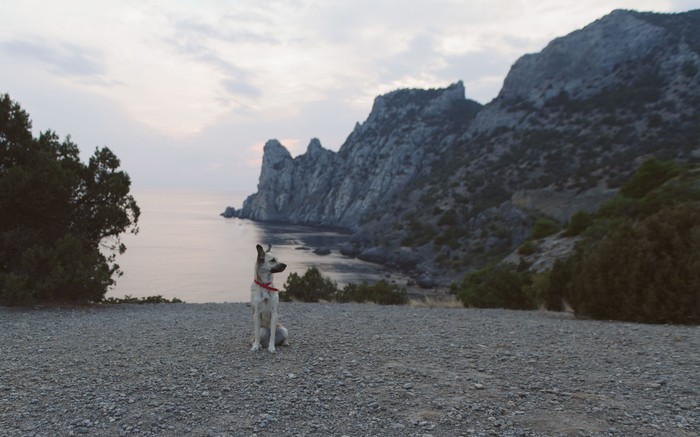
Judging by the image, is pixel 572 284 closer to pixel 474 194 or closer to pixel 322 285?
pixel 322 285

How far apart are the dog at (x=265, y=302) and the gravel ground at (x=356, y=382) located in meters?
0.32

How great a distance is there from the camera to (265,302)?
8.59 m

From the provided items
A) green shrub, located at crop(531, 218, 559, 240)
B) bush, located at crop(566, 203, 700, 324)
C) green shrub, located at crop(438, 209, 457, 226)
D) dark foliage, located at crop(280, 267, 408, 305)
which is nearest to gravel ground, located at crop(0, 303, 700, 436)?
bush, located at crop(566, 203, 700, 324)

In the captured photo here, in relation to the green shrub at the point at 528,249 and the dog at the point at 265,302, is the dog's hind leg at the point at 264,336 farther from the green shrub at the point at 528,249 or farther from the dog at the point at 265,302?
the green shrub at the point at 528,249

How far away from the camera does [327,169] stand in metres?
164

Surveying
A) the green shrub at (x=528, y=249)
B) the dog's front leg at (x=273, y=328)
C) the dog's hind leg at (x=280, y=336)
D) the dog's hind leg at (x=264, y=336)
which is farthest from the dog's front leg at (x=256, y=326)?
the green shrub at (x=528, y=249)

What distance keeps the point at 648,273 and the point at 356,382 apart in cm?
1000

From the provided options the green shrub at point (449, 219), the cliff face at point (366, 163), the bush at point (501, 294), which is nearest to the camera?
the bush at point (501, 294)

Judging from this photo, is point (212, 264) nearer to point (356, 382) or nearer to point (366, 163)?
point (356, 382)

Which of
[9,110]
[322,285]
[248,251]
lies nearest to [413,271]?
[248,251]

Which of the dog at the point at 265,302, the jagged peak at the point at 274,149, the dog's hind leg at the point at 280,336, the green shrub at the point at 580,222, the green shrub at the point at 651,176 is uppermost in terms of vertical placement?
the jagged peak at the point at 274,149

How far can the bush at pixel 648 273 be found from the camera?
38.5 ft

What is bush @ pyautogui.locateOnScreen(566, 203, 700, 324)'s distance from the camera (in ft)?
38.5

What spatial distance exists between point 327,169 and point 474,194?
88.6 m
